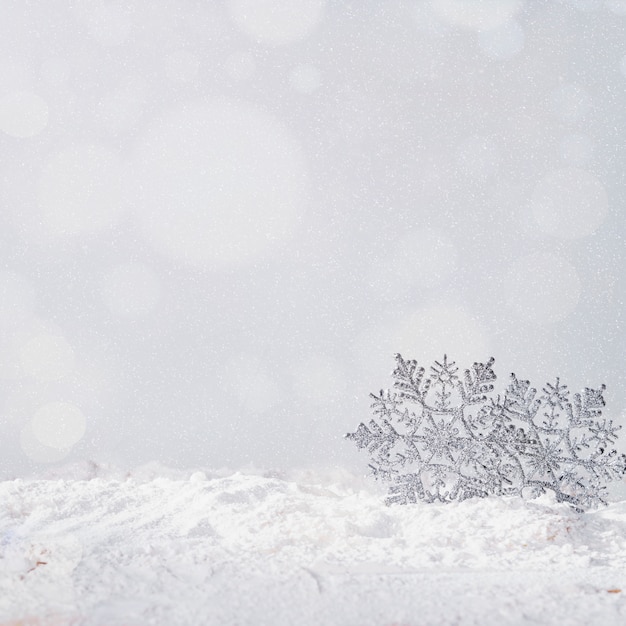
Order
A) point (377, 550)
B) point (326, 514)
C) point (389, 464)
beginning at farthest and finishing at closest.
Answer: point (389, 464) < point (326, 514) < point (377, 550)

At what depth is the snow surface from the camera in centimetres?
289

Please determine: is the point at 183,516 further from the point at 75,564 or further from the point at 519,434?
the point at 519,434

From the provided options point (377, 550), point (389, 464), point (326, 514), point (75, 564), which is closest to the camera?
point (75, 564)

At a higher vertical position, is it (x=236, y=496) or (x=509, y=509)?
(x=236, y=496)

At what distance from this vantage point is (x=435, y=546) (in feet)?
14.7

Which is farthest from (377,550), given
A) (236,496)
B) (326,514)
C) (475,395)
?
(475,395)

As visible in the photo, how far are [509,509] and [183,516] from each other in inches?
120

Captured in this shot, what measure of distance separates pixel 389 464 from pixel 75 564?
3.46 meters

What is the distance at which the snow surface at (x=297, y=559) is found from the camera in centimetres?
289

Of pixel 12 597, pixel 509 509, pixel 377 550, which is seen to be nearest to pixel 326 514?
pixel 377 550

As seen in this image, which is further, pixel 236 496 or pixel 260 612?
pixel 236 496

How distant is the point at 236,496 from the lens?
5777mm

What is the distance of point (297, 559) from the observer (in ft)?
12.9

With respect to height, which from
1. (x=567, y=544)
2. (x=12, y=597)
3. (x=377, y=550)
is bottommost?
(x=567, y=544)
